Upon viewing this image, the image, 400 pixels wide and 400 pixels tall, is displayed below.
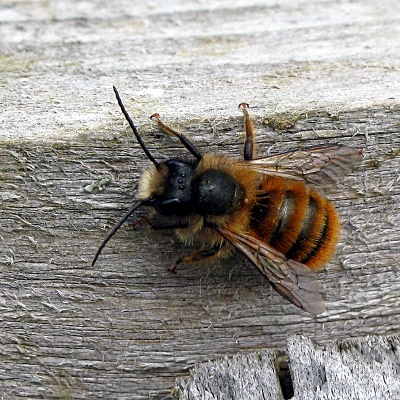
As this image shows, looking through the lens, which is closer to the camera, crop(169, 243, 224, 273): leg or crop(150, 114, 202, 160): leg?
crop(150, 114, 202, 160): leg

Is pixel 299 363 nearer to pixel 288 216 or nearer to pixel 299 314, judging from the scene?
pixel 299 314

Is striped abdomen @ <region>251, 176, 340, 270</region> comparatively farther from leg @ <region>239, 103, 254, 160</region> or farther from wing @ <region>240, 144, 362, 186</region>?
leg @ <region>239, 103, 254, 160</region>

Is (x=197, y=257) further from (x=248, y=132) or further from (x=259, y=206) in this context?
(x=248, y=132)

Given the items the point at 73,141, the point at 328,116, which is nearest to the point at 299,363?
the point at 328,116

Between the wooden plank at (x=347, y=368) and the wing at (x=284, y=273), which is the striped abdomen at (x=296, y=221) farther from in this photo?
the wooden plank at (x=347, y=368)

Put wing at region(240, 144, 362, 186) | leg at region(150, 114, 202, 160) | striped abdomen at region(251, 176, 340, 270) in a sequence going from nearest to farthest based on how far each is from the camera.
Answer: leg at region(150, 114, 202, 160) → wing at region(240, 144, 362, 186) → striped abdomen at region(251, 176, 340, 270)

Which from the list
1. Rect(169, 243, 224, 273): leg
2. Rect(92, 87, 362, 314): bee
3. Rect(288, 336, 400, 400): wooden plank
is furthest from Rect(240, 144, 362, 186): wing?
Rect(288, 336, 400, 400): wooden plank

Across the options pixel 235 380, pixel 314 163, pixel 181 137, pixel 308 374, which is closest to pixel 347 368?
pixel 308 374
